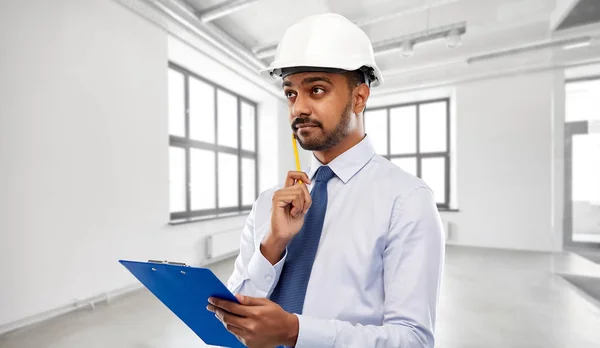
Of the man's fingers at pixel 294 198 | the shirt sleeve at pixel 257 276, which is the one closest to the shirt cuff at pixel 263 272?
the shirt sleeve at pixel 257 276

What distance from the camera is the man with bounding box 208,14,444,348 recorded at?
2.06ft

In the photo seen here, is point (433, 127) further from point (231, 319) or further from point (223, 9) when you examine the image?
point (231, 319)

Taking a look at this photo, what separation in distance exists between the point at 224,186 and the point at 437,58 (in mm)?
4020

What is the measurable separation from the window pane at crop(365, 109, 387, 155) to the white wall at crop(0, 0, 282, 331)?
4.51 m

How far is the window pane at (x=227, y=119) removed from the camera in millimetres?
5109

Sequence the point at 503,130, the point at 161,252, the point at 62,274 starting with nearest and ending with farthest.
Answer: the point at 62,274 → the point at 161,252 → the point at 503,130

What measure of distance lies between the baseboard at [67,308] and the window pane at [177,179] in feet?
4.14

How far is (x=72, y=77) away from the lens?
2611mm

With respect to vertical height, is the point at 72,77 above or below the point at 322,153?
above

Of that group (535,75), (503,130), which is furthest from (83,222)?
(535,75)

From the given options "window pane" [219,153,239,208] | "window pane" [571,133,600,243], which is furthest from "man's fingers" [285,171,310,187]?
"window pane" [571,133,600,243]

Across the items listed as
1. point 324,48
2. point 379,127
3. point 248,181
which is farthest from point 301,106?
point 379,127

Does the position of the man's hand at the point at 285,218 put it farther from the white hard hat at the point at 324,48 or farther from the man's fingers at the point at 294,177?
the white hard hat at the point at 324,48

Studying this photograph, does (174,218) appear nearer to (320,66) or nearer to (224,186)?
(224,186)
